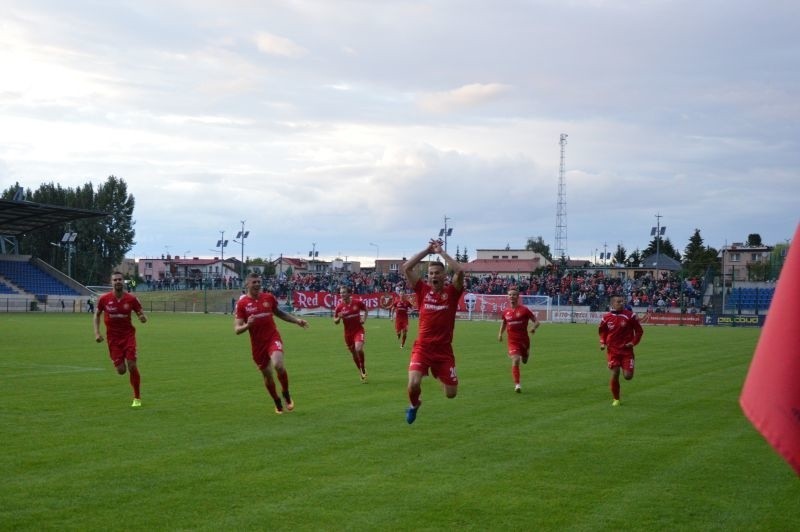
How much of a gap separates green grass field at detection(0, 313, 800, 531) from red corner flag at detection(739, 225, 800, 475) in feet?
19.1

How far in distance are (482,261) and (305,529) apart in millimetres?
144043

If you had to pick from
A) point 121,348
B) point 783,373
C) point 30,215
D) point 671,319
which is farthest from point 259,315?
point 30,215

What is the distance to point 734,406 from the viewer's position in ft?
57.8

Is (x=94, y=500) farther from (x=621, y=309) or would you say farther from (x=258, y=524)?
(x=621, y=309)

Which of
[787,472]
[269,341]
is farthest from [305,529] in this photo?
[269,341]

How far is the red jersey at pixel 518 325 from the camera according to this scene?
1998cm

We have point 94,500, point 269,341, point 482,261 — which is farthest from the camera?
point 482,261

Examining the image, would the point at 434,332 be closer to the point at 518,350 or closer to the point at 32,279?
the point at 518,350

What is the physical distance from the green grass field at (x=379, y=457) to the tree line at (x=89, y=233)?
10482 cm

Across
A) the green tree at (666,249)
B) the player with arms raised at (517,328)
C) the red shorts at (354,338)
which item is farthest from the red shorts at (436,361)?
the green tree at (666,249)

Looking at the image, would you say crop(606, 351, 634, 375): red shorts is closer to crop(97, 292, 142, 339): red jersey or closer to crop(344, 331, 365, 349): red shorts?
crop(344, 331, 365, 349): red shorts

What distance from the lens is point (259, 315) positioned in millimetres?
15516

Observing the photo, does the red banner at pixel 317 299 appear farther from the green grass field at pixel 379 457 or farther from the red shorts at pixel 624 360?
the red shorts at pixel 624 360

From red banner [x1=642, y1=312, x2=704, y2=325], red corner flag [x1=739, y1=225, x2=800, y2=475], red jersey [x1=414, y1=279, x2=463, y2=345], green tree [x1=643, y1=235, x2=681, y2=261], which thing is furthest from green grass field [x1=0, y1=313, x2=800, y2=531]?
green tree [x1=643, y1=235, x2=681, y2=261]
